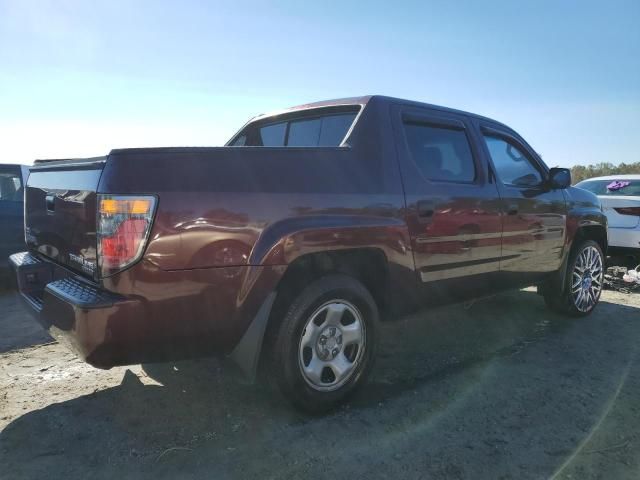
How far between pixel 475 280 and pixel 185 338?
2.35m

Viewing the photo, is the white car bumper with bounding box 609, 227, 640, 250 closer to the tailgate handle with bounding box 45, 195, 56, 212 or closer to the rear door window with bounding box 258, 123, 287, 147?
the rear door window with bounding box 258, 123, 287, 147

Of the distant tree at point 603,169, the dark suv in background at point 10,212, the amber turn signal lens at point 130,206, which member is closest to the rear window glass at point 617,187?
the amber turn signal lens at point 130,206

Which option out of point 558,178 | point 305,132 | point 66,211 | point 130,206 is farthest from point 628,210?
point 66,211

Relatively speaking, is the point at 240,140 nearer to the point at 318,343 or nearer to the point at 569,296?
the point at 318,343

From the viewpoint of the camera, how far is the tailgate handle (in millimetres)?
2852

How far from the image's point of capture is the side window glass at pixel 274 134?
402 centimetres

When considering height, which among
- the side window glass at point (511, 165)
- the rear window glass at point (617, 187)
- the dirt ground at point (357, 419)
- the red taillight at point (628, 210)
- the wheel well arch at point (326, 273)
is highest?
the side window glass at point (511, 165)

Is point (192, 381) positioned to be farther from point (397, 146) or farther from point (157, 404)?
point (397, 146)

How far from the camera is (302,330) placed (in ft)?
9.09

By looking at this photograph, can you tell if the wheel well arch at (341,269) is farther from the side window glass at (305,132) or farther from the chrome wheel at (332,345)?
the side window glass at (305,132)

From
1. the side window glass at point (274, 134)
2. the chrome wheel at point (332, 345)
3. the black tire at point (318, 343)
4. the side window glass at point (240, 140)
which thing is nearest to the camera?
the black tire at point (318, 343)

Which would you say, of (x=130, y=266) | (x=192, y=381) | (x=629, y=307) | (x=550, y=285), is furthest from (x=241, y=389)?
(x=629, y=307)

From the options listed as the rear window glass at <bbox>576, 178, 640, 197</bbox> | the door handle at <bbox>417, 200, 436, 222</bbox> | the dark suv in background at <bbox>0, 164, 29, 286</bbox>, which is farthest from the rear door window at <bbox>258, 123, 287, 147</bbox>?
the rear window glass at <bbox>576, 178, 640, 197</bbox>

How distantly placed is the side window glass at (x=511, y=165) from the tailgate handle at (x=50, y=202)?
3222 mm
